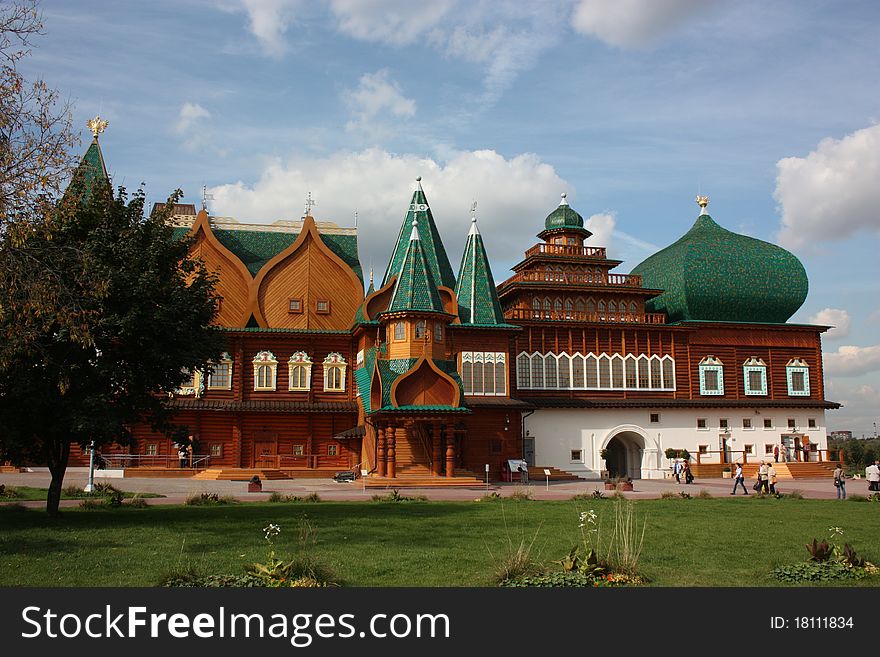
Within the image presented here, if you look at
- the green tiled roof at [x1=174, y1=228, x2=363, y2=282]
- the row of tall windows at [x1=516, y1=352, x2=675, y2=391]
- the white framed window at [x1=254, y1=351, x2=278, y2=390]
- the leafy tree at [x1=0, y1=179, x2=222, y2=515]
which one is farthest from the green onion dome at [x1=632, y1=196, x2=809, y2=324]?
the leafy tree at [x1=0, y1=179, x2=222, y2=515]

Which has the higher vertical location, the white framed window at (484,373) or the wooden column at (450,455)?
the white framed window at (484,373)

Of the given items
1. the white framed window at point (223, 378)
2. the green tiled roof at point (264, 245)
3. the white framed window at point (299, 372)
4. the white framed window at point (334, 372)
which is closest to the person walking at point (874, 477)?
the white framed window at point (334, 372)

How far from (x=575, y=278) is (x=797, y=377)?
46.3 ft

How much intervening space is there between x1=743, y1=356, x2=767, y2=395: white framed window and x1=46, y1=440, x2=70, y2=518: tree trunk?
37135mm

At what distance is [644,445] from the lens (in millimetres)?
43688

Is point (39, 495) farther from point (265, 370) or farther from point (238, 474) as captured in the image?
point (265, 370)

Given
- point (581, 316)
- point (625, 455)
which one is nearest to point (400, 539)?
point (581, 316)

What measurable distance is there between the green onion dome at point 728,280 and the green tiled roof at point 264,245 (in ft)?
58.3

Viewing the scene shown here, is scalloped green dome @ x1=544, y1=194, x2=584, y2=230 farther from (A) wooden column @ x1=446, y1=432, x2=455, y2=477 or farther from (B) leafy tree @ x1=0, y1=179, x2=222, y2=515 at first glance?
(B) leafy tree @ x1=0, y1=179, x2=222, y2=515

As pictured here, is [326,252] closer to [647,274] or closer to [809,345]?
[647,274]

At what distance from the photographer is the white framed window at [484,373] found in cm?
3831

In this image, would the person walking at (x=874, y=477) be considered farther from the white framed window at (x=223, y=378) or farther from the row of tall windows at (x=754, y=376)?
the white framed window at (x=223, y=378)

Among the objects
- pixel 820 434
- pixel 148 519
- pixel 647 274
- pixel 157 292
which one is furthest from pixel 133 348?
pixel 820 434

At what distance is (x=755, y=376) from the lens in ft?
151
